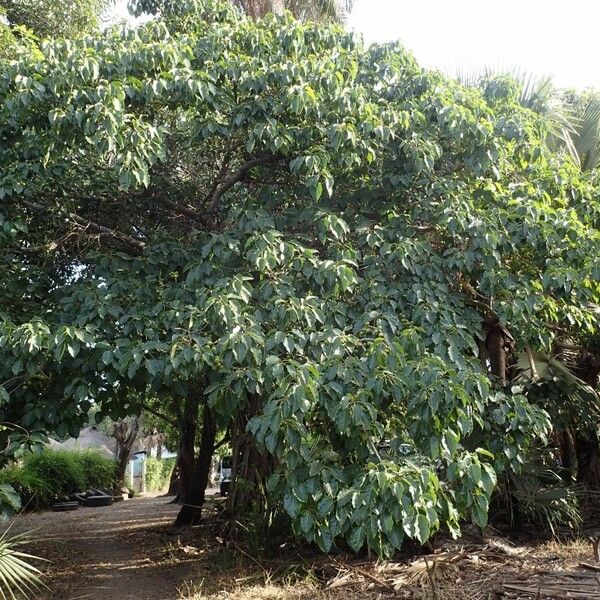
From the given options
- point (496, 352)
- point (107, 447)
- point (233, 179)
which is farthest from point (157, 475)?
point (233, 179)

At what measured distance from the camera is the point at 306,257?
20.6ft

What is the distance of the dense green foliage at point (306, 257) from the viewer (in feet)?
17.9

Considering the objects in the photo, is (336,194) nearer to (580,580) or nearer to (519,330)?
(519,330)

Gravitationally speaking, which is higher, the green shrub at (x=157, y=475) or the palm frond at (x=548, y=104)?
the palm frond at (x=548, y=104)

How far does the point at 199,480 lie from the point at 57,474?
32.7 feet

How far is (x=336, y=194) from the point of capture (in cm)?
739

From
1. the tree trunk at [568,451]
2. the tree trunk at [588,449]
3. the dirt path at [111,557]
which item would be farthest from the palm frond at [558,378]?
the dirt path at [111,557]

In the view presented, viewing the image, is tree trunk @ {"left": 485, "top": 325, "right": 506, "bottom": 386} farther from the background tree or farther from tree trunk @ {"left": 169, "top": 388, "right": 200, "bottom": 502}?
the background tree

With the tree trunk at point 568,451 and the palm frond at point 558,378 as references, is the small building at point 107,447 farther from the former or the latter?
the palm frond at point 558,378

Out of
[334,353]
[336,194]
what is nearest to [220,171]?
[336,194]

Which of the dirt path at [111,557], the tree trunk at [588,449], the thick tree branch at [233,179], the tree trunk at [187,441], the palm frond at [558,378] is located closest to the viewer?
the thick tree branch at [233,179]

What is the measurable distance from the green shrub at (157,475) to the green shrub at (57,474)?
6.05 metres

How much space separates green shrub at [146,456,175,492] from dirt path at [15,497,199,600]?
15720 mm

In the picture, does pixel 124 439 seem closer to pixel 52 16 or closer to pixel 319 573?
pixel 52 16
